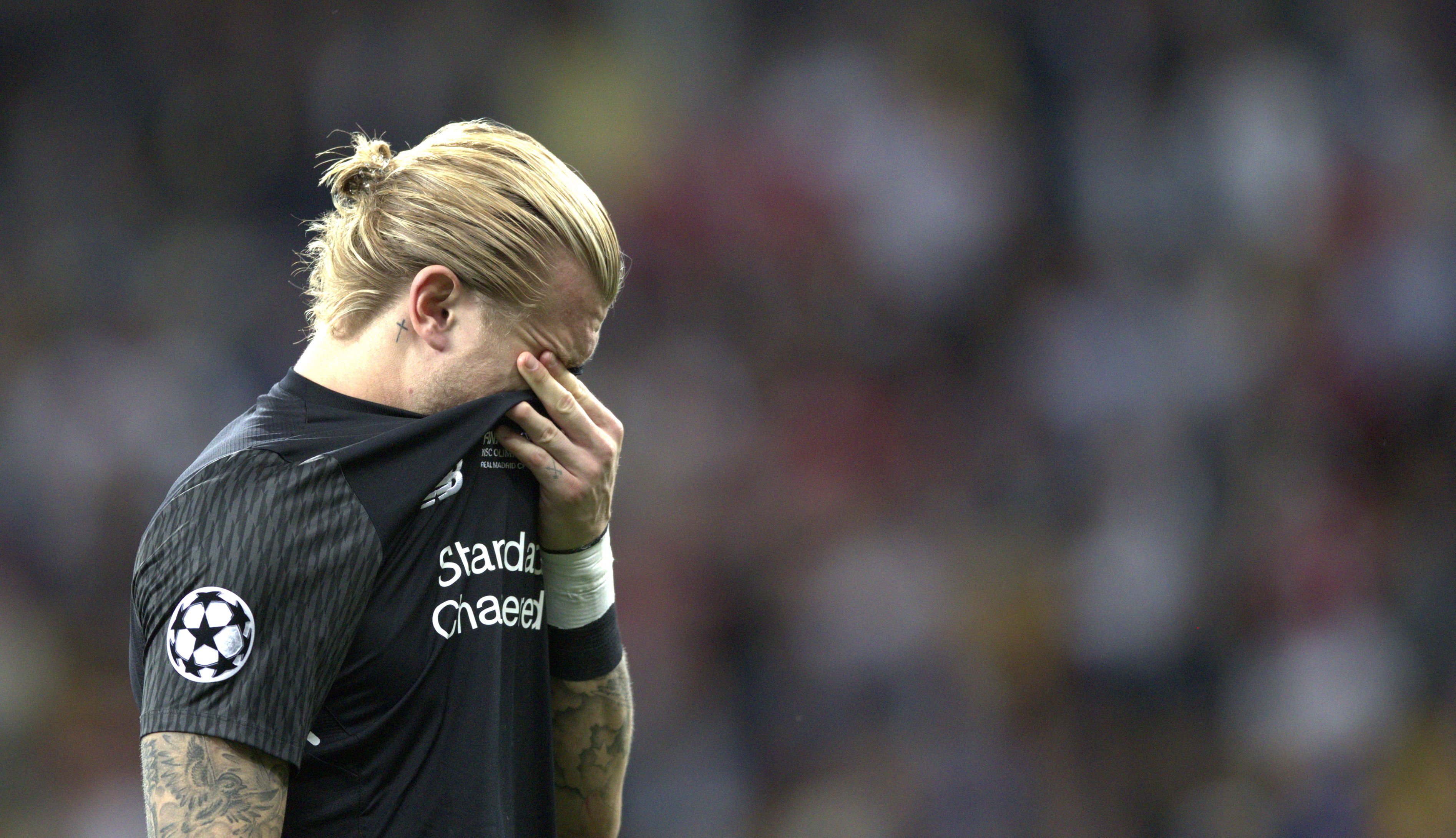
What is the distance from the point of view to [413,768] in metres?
1.82

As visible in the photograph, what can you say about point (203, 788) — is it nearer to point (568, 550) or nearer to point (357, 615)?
point (357, 615)

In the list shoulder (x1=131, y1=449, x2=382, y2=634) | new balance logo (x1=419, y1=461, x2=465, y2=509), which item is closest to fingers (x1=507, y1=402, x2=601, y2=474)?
new balance logo (x1=419, y1=461, x2=465, y2=509)

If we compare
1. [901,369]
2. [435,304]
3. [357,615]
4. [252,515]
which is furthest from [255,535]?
[901,369]

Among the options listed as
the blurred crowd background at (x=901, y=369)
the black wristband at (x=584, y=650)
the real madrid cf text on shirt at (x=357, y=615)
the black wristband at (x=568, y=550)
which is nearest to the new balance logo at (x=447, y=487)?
the real madrid cf text on shirt at (x=357, y=615)

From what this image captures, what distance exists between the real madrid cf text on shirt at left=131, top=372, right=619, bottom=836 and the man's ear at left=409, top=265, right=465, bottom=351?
0.11 m

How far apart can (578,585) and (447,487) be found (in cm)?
33

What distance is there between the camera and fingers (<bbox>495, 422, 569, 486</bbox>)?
1.99 metres

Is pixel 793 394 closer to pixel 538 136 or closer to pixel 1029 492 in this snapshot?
pixel 1029 492

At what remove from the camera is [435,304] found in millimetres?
1928

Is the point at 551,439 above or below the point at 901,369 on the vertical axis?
below

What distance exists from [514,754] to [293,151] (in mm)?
6320

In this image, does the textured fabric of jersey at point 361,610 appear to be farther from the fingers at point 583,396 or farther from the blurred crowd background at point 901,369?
the blurred crowd background at point 901,369

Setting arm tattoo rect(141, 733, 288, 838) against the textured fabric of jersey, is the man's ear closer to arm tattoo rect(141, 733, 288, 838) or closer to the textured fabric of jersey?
the textured fabric of jersey

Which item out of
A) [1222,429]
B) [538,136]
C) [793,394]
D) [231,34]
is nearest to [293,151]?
[231,34]
